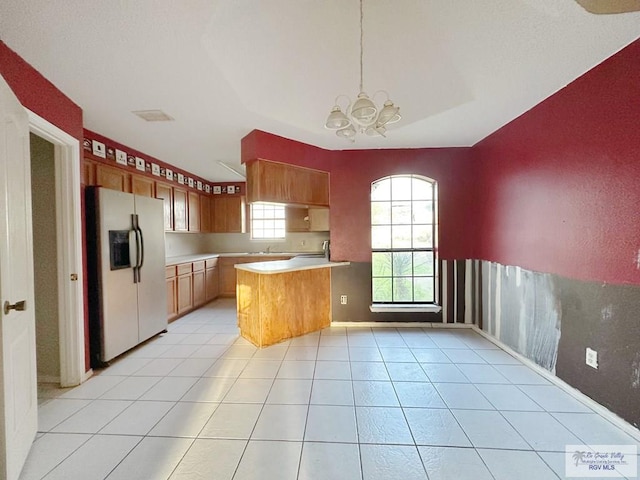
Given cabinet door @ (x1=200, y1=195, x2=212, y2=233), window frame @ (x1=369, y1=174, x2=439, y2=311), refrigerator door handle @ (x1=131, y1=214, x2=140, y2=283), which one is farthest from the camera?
cabinet door @ (x1=200, y1=195, x2=212, y2=233)

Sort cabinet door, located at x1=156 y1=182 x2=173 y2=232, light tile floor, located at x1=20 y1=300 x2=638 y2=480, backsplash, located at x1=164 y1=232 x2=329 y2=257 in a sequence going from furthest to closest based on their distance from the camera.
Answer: backsplash, located at x1=164 y1=232 x2=329 y2=257, cabinet door, located at x1=156 y1=182 x2=173 y2=232, light tile floor, located at x1=20 y1=300 x2=638 y2=480

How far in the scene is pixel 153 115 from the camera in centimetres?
281

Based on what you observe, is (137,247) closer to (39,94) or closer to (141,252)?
(141,252)

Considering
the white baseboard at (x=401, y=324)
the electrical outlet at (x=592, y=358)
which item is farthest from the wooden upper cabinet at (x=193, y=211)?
the electrical outlet at (x=592, y=358)

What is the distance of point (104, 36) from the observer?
1.70 m

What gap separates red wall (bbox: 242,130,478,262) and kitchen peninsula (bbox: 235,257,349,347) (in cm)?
43

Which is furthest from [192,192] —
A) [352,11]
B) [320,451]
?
[320,451]

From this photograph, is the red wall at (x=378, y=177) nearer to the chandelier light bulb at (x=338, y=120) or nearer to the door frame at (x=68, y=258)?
the chandelier light bulb at (x=338, y=120)

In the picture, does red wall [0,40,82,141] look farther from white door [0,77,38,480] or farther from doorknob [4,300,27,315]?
doorknob [4,300,27,315]

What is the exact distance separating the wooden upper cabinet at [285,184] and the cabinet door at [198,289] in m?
2.29

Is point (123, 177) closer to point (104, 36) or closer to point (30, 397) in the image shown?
point (104, 36)

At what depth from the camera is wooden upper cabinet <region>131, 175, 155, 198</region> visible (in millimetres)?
3972

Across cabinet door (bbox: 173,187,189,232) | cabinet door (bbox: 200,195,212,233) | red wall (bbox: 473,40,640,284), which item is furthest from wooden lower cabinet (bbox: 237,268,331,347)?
cabinet door (bbox: 200,195,212,233)

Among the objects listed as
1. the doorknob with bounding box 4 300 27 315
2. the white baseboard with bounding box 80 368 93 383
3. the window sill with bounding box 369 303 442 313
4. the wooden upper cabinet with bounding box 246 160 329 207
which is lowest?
the white baseboard with bounding box 80 368 93 383
